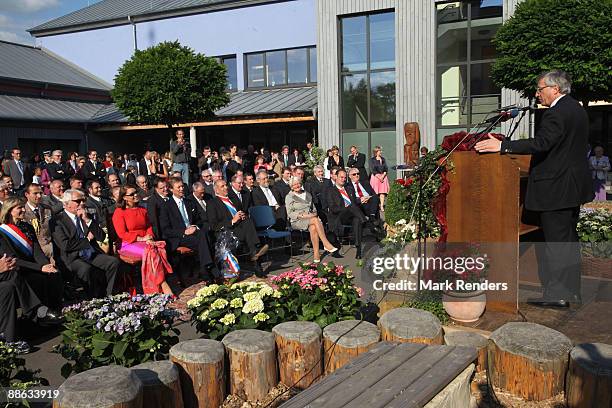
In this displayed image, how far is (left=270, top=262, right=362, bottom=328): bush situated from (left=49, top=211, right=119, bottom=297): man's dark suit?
3.03 m

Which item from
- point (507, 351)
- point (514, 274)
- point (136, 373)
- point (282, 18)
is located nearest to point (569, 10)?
point (514, 274)

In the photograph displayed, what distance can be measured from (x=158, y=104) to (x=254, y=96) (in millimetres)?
9794

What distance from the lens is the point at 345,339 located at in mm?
3844

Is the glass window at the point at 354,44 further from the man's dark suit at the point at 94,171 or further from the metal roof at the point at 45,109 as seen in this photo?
the metal roof at the point at 45,109

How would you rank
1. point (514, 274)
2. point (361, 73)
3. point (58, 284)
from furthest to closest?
1. point (361, 73)
2. point (58, 284)
3. point (514, 274)

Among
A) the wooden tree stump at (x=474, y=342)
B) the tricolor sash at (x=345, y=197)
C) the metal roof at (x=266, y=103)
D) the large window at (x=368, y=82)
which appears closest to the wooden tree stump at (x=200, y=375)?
the wooden tree stump at (x=474, y=342)

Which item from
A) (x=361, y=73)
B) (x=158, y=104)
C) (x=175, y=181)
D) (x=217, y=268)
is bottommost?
(x=217, y=268)

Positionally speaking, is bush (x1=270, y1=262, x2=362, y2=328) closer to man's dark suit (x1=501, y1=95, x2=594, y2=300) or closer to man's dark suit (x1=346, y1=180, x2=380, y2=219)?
man's dark suit (x1=501, y1=95, x2=594, y2=300)

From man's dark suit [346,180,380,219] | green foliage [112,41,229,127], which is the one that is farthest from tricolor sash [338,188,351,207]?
green foliage [112,41,229,127]

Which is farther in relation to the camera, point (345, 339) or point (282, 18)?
point (282, 18)

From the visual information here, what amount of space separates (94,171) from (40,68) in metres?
16.5

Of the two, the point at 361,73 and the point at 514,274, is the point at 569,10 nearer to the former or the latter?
the point at 514,274

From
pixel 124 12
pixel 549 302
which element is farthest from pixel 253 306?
pixel 124 12

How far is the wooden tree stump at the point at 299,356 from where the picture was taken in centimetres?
387
